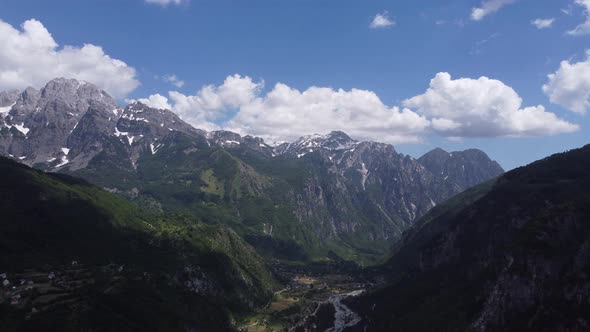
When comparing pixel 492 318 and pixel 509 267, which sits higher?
pixel 509 267

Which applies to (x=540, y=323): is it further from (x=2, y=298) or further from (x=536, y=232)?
(x=2, y=298)

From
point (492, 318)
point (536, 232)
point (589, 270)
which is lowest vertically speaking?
point (492, 318)

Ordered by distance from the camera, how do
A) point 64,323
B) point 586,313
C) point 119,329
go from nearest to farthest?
point 586,313 < point 64,323 < point 119,329

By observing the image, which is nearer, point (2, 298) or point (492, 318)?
point (2, 298)

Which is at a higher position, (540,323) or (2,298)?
(2,298)

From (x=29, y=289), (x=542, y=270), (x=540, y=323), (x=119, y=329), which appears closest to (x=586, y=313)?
(x=540, y=323)

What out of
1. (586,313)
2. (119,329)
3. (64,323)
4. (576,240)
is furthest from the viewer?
(576,240)

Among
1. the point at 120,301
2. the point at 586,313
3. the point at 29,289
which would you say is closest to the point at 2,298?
the point at 29,289

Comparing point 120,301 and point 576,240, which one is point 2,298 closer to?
point 120,301

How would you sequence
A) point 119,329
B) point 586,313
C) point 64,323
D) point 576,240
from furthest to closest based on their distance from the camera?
point 576,240 < point 119,329 < point 64,323 < point 586,313
